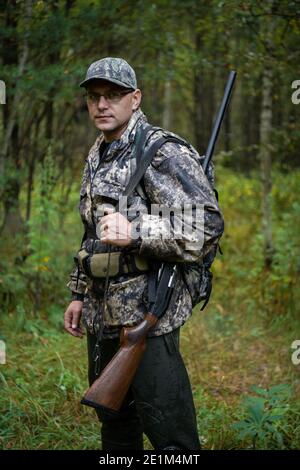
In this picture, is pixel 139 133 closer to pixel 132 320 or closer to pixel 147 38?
pixel 132 320

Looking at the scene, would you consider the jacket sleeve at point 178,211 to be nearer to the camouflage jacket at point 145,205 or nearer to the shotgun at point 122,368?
the camouflage jacket at point 145,205

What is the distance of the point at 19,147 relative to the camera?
241 inches

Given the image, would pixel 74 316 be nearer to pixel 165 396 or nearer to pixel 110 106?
pixel 165 396

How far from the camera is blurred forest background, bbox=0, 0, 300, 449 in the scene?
399 cm

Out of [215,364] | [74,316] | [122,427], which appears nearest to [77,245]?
[215,364]

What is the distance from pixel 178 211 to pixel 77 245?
14.3ft

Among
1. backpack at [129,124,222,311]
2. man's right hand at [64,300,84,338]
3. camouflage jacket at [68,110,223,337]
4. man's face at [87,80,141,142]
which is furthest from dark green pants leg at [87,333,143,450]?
man's face at [87,80,141,142]

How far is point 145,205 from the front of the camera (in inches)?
105

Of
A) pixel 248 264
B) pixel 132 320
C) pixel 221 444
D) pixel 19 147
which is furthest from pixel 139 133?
pixel 248 264

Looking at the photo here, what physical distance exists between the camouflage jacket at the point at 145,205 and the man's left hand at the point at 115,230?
0.06 m

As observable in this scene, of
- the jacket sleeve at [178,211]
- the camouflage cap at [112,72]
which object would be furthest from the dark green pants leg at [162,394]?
the camouflage cap at [112,72]

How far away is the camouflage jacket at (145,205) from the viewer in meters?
2.54
